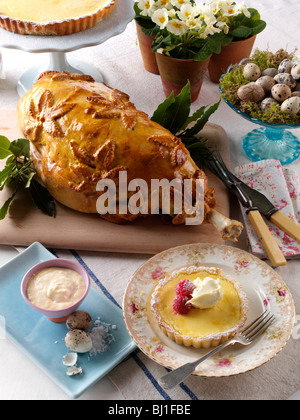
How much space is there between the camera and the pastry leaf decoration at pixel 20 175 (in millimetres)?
1787

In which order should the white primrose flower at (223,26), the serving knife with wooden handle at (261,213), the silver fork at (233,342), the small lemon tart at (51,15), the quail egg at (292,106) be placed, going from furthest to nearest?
the white primrose flower at (223,26) < the small lemon tart at (51,15) < the quail egg at (292,106) < the serving knife with wooden handle at (261,213) < the silver fork at (233,342)

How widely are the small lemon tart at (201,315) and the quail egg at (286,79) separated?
0.81 m

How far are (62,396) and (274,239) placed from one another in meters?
0.81

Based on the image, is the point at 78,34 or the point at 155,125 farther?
the point at 78,34

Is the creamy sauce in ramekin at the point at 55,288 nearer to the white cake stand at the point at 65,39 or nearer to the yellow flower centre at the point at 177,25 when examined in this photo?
the white cake stand at the point at 65,39

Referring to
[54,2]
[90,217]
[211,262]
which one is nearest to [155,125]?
[90,217]

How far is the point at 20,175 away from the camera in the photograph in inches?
71.4

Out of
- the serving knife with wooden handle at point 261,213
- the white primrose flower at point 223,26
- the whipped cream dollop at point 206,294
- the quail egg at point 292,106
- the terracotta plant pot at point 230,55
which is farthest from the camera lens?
the terracotta plant pot at point 230,55

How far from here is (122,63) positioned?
2.56 meters

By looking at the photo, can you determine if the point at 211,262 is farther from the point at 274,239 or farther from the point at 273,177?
the point at 273,177

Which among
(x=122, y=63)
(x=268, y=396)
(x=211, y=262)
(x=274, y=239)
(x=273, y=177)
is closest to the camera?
(x=268, y=396)

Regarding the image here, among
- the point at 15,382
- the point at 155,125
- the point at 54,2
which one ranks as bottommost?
the point at 15,382

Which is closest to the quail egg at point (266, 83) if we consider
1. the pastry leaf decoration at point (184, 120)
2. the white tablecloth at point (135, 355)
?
the pastry leaf decoration at point (184, 120)

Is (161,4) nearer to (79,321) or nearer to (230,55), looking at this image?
(230,55)
